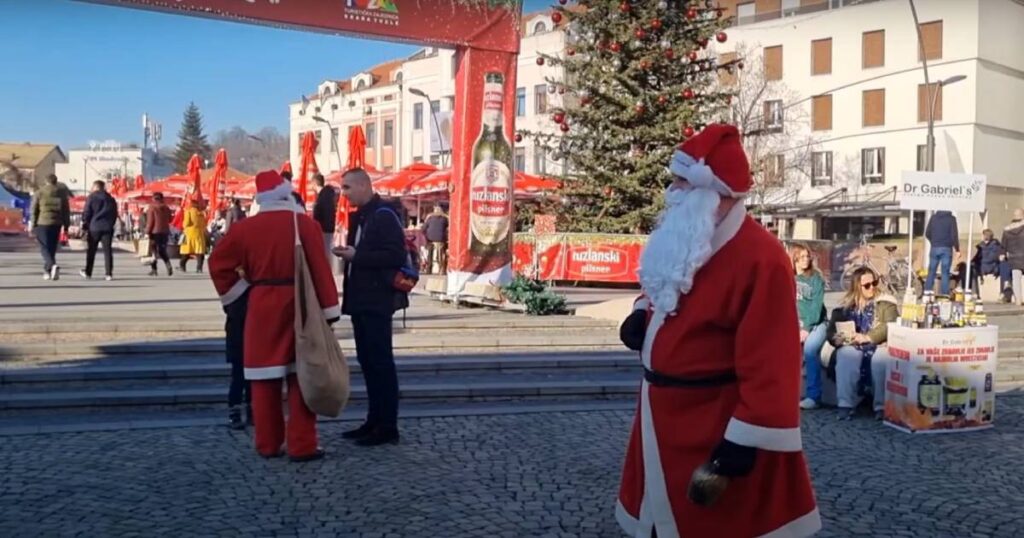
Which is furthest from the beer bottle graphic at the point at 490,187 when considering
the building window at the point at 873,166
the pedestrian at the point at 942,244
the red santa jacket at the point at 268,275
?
the building window at the point at 873,166

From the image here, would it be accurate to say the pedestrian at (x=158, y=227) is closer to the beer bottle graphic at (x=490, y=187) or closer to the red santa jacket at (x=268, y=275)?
the beer bottle graphic at (x=490, y=187)

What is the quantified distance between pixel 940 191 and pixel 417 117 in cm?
4964

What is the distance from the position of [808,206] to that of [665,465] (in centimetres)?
4791

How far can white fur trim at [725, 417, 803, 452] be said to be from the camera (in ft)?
10.3

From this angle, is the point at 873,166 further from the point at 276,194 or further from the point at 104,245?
the point at 276,194

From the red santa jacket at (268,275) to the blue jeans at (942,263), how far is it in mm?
13996

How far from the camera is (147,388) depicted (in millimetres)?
9078

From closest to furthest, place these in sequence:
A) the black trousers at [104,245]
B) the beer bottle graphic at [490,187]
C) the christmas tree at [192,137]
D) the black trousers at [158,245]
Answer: the beer bottle graphic at [490,187]
the black trousers at [104,245]
the black trousers at [158,245]
the christmas tree at [192,137]

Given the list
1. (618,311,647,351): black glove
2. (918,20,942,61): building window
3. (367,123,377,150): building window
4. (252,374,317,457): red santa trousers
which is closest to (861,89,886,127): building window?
(918,20,942,61): building window

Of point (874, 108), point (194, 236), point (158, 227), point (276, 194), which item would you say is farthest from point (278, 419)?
point (874, 108)

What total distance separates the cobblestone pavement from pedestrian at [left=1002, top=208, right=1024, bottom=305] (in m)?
12.7

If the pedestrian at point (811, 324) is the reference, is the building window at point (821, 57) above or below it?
above

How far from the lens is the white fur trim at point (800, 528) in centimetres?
330

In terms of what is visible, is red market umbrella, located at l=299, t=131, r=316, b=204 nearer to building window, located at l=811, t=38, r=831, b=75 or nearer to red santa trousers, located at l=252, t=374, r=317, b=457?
red santa trousers, located at l=252, t=374, r=317, b=457
